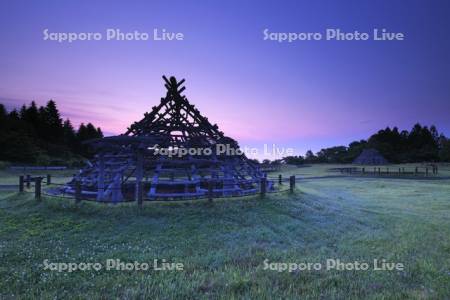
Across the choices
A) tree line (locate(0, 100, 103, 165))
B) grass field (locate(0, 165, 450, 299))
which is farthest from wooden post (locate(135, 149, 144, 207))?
tree line (locate(0, 100, 103, 165))

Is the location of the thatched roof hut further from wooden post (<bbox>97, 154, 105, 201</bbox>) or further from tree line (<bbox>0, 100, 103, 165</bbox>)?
wooden post (<bbox>97, 154, 105, 201</bbox>)

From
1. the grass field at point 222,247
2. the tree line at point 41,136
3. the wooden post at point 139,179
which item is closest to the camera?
the grass field at point 222,247

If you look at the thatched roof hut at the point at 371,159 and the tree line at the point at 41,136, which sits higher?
the tree line at the point at 41,136

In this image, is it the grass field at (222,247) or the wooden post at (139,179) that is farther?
the wooden post at (139,179)

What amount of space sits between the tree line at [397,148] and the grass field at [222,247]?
7758 centimetres

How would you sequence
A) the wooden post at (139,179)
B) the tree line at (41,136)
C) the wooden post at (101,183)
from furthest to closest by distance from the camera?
the tree line at (41,136) < the wooden post at (101,183) < the wooden post at (139,179)

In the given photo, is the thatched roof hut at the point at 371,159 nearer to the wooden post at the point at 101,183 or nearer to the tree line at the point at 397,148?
the tree line at the point at 397,148

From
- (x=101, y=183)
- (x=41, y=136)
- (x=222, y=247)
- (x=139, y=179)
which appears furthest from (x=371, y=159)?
(x=41, y=136)

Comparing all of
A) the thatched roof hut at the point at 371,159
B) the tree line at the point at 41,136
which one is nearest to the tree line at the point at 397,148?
the thatched roof hut at the point at 371,159

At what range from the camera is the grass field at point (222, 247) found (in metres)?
5.42

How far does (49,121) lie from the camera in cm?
6825

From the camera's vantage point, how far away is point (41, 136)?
64625 mm

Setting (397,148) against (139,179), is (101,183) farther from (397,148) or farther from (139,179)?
(397,148)

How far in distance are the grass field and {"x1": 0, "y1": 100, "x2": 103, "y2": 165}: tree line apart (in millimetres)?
38756
